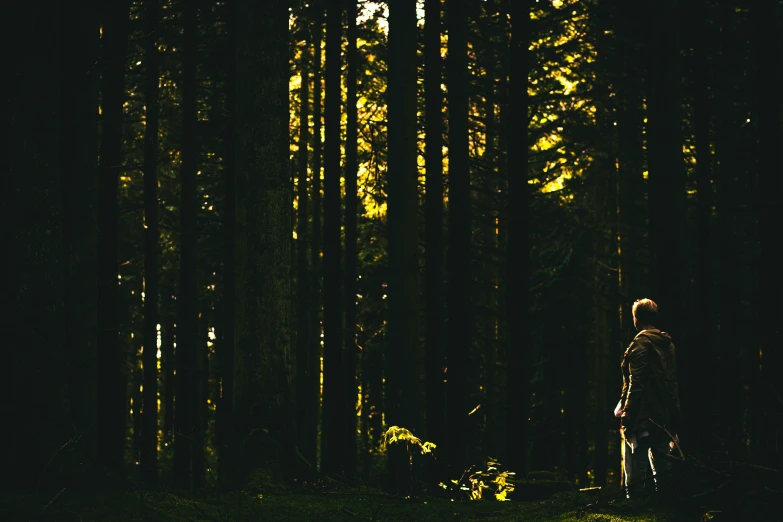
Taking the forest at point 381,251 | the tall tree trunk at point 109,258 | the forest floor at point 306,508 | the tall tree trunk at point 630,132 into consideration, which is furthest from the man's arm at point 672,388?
the tall tree trunk at point 109,258

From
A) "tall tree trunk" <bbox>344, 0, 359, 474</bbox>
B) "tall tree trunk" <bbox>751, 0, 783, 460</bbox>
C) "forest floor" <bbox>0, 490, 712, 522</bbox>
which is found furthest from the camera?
"tall tree trunk" <bbox>344, 0, 359, 474</bbox>

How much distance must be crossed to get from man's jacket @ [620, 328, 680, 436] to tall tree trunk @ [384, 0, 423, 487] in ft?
12.6

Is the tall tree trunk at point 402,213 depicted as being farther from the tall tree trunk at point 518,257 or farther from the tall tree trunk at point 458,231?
the tall tree trunk at point 518,257

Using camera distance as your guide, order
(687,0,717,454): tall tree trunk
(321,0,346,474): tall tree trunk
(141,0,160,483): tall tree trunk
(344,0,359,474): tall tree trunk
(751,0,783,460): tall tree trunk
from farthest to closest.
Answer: (344,0,359,474): tall tree trunk, (321,0,346,474): tall tree trunk, (141,0,160,483): tall tree trunk, (687,0,717,454): tall tree trunk, (751,0,783,460): tall tree trunk

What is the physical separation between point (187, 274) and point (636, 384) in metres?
10.3

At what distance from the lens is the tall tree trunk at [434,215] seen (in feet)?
40.5

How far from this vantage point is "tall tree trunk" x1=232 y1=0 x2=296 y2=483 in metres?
7.55

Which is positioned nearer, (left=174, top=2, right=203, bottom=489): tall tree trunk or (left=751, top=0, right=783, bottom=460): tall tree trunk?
(left=751, top=0, right=783, bottom=460): tall tree trunk

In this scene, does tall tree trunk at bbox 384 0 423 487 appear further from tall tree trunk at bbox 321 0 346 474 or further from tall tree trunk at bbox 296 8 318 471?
tall tree trunk at bbox 296 8 318 471

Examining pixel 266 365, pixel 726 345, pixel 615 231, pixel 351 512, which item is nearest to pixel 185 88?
pixel 266 365

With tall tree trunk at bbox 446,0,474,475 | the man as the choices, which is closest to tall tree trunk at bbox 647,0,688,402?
the man

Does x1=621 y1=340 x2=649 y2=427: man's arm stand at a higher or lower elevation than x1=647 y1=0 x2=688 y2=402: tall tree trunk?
lower

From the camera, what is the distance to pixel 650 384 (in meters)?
7.14

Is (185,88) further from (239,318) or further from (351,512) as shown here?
(351,512)
